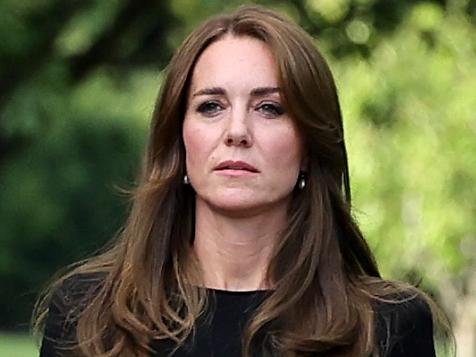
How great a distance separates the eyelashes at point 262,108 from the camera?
13.1ft

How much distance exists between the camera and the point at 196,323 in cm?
408

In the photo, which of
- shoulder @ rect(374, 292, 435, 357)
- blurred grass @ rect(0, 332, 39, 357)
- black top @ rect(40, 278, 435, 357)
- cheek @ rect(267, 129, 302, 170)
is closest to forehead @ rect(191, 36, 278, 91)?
cheek @ rect(267, 129, 302, 170)

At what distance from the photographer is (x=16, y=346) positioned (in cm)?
2930

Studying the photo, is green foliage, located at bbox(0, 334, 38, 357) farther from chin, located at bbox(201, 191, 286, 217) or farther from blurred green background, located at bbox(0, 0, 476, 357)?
chin, located at bbox(201, 191, 286, 217)

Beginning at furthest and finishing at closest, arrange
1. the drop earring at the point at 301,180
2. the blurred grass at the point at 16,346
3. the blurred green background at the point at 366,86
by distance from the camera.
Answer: the blurred grass at the point at 16,346 < the blurred green background at the point at 366,86 < the drop earring at the point at 301,180

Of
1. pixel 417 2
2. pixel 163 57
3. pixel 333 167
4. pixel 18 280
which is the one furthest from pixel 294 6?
pixel 18 280

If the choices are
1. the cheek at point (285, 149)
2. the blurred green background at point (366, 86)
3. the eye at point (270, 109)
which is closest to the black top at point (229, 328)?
the cheek at point (285, 149)

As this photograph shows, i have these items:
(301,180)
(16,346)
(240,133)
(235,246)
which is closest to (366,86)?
(301,180)

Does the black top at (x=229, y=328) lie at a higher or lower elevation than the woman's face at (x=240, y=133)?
lower

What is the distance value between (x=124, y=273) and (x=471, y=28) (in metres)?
4.77

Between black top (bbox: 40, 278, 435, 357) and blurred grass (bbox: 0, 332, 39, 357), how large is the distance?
20448 mm

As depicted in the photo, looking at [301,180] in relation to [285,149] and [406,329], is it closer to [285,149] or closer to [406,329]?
[285,149]

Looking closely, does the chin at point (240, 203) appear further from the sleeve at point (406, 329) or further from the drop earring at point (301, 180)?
the sleeve at point (406, 329)

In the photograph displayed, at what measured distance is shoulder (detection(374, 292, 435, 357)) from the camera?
4.09 m
